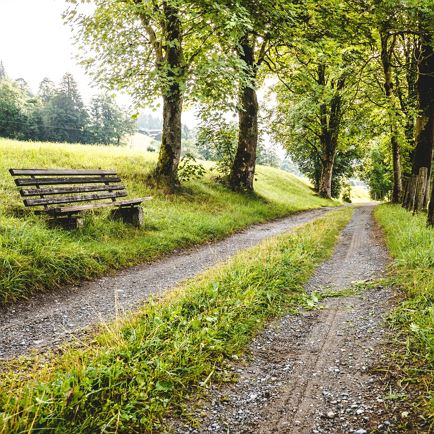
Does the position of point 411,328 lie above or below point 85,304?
above

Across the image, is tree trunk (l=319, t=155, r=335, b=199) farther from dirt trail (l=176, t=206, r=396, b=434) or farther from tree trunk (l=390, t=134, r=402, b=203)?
dirt trail (l=176, t=206, r=396, b=434)

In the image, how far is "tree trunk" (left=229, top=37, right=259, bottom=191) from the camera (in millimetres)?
17234

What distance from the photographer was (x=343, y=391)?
322cm

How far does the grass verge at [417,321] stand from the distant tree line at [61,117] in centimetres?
5844

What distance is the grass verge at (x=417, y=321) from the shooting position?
123 inches

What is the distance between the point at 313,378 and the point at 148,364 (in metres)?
1.62

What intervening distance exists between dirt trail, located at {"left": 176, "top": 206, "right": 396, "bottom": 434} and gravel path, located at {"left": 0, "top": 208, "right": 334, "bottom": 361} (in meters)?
1.76

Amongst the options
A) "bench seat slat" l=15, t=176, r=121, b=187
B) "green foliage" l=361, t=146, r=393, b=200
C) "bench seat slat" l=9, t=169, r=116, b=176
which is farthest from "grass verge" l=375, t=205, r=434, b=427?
"green foliage" l=361, t=146, r=393, b=200

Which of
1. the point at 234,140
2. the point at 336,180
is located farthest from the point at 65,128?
the point at 234,140

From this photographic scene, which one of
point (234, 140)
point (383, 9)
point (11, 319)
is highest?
point (383, 9)

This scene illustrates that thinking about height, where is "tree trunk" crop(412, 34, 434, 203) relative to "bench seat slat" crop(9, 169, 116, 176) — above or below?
above

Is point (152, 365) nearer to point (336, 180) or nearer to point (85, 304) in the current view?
point (85, 304)

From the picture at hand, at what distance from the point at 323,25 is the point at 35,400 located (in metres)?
13.7

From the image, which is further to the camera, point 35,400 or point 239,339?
point 239,339
